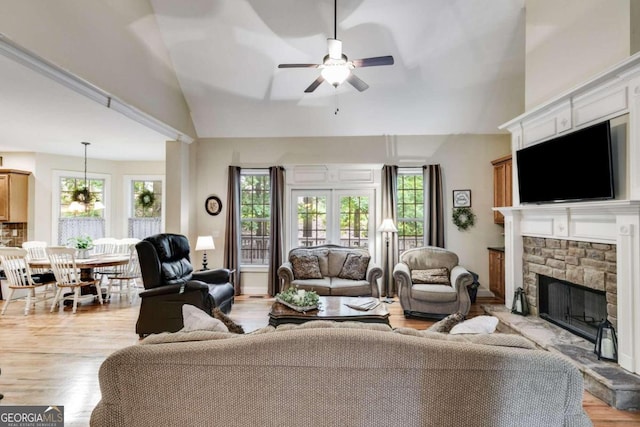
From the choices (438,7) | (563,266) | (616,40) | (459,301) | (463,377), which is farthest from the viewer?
(459,301)

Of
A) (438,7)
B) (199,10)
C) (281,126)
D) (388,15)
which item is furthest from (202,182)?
(438,7)

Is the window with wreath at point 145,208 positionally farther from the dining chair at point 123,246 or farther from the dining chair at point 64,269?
the dining chair at point 64,269

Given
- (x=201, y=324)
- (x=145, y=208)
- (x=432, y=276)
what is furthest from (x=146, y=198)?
(x=201, y=324)

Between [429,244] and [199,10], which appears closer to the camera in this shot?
[199,10]

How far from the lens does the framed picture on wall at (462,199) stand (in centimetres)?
567

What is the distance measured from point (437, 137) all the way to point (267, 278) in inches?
161

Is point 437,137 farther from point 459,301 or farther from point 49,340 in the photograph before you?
point 49,340

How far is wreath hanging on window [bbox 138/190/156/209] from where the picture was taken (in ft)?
23.4

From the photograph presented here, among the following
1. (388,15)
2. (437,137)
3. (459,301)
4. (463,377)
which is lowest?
(459,301)

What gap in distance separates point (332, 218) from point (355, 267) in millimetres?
1197

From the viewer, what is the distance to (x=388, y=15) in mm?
4039

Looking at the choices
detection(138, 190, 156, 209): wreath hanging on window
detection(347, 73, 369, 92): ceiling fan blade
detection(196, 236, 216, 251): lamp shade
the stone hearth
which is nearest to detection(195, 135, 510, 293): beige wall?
detection(196, 236, 216, 251): lamp shade

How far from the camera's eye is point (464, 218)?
565cm

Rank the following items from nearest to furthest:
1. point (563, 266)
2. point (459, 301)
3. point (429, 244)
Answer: point (563, 266) → point (459, 301) → point (429, 244)
